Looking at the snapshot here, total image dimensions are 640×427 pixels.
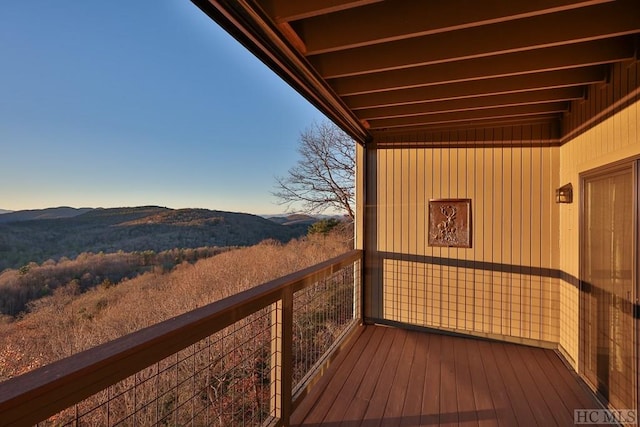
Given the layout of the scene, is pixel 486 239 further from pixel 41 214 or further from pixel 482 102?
pixel 41 214

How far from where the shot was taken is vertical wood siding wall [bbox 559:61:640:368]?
6.82 feet

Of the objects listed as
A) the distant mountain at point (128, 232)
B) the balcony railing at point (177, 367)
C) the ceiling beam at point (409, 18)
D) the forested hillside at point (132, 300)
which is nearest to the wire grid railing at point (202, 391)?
the balcony railing at point (177, 367)

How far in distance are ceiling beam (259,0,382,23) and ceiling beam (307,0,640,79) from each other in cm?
63

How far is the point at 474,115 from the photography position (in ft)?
10.8

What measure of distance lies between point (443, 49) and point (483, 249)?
8.23 feet

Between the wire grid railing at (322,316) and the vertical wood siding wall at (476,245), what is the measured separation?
0.38 m

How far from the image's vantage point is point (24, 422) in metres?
0.78

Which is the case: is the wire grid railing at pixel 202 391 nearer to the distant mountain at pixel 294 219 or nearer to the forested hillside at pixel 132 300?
the forested hillside at pixel 132 300

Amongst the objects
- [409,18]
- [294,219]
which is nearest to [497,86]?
[409,18]

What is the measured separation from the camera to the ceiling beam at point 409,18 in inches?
63.1

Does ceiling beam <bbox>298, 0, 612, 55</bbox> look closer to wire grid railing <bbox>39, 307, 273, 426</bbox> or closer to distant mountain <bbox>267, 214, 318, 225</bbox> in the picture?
wire grid railing <bbox>39, 307, 273, 426</bbox>

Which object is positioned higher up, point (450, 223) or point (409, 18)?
point (409, 18)

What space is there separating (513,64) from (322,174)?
10727 millimetres

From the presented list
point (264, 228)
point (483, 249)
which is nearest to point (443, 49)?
point (483, 249)
